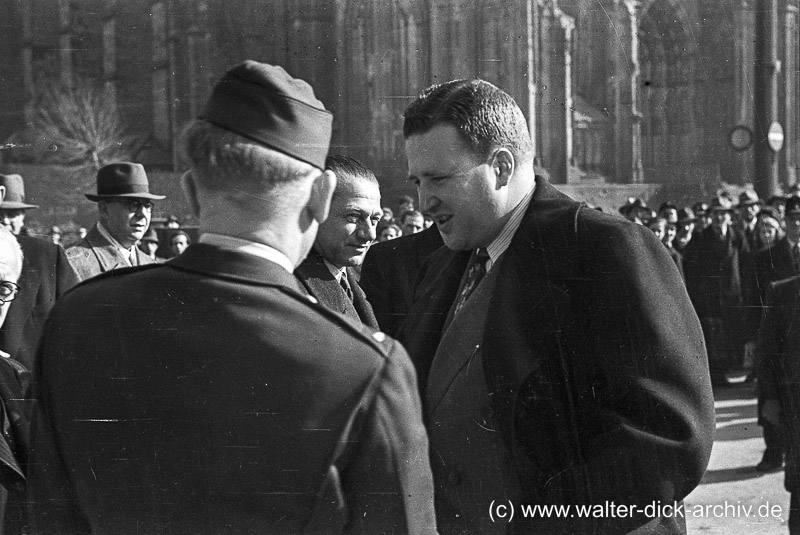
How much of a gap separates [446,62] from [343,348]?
146 centimetres

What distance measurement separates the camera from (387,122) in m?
2.87

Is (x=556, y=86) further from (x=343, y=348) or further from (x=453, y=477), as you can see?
(x=343, y=348)

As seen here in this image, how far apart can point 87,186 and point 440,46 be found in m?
1.20

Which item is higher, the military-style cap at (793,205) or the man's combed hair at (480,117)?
the man's combed hair at (480,117)

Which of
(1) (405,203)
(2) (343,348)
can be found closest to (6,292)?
(1) (405,203)

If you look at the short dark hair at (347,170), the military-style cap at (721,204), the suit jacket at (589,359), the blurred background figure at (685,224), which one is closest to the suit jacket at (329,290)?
the suit jacket at (589,359)

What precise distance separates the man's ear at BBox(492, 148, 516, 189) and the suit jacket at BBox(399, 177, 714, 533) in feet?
0.28

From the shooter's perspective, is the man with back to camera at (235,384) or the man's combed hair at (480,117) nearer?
the man with back to camera at (235,384)

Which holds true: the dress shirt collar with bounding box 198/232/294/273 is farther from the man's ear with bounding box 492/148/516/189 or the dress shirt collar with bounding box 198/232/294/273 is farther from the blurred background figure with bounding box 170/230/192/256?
the man's ear with bounding box 492/148/516/189

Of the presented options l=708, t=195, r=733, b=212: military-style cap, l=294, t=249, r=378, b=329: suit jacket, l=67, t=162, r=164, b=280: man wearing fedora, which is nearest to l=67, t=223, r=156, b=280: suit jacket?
l=67, t=162, r=164, b=280: man wearing fedora

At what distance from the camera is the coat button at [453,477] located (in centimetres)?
234

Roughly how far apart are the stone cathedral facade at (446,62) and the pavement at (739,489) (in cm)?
90

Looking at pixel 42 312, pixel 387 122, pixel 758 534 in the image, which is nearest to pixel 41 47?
pixel 42 312

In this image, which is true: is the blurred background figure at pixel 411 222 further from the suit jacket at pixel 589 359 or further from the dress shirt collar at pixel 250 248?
the dress shirt collar at pixel 250 248
